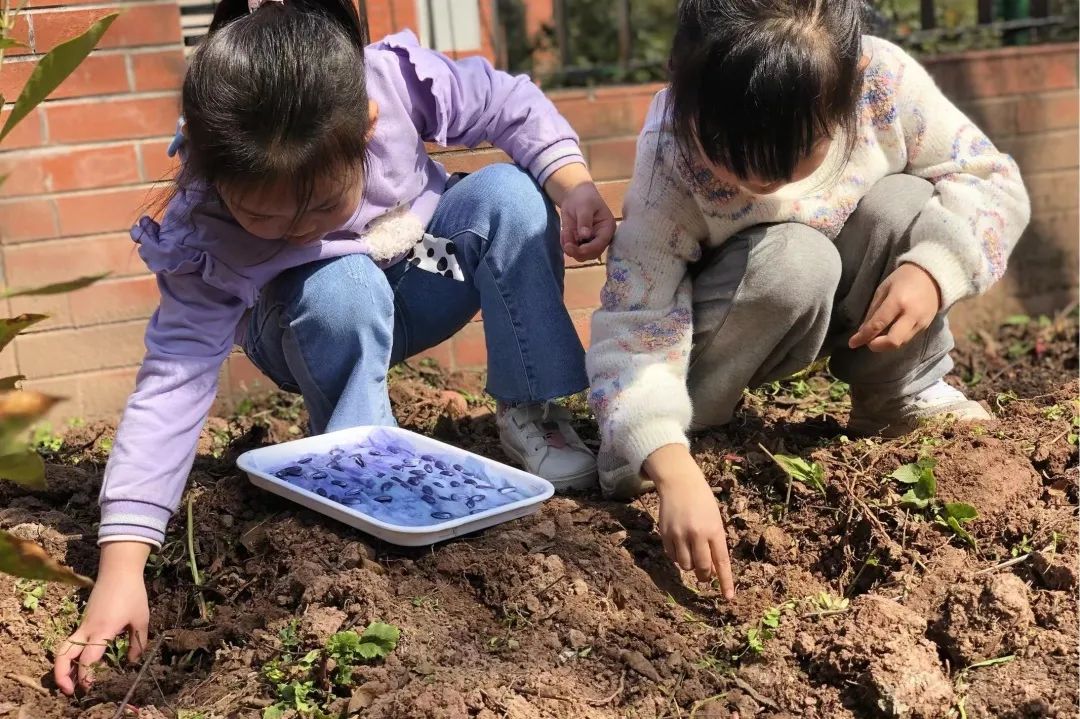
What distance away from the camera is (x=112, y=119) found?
110 inches

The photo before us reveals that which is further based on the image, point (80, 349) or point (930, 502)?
point (80, 349)

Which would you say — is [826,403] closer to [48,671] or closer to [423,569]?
[423,569]

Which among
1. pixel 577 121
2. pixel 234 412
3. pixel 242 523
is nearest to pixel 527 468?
pixel 242 523

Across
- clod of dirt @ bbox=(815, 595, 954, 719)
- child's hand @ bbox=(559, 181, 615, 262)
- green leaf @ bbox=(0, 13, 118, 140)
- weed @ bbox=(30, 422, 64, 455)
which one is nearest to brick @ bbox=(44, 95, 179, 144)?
weed @ bbox=(30, 422, 64, 455)

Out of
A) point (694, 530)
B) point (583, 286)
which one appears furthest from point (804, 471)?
point (583, 286)

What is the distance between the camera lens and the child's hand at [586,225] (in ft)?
6.79

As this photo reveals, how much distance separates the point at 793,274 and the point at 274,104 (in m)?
0.93

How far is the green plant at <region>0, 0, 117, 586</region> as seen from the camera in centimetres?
95

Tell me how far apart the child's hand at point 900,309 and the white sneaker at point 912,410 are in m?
0.30

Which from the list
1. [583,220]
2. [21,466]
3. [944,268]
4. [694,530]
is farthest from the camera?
[583,220]

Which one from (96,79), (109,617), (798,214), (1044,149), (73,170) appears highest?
(96,79)

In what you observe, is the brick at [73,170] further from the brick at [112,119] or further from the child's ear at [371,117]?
the child's ear at [371,117]

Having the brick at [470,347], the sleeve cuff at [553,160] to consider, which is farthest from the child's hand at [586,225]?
the brick at [470,347]

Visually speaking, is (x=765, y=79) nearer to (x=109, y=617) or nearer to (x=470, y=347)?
(x=109, y=617)
